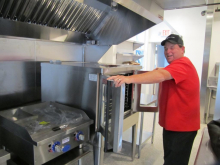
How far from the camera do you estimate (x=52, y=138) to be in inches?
42.7

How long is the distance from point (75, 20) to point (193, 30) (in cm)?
350

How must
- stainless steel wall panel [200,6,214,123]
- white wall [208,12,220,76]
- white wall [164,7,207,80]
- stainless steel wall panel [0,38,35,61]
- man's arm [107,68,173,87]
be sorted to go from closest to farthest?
man's arm [107,68,173,87] → stainless steel wall panel [0,38,35,61] → stainless steel wall panel [200,6,214,123] → white wall [208,12,220,76] → white wall [164,7,207,80]

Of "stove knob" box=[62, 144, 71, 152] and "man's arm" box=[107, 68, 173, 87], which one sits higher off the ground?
Result: "man's arm" box=[107, 68, 173, 87]

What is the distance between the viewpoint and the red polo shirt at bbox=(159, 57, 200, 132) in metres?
1.58

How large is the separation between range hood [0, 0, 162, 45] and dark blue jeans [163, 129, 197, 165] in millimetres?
1171

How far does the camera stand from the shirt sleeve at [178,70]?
1.50m

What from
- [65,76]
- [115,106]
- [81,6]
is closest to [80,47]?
[81,6]

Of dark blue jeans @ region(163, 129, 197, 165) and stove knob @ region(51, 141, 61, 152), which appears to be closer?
stove knob @ region(51, 141, 61, 152)

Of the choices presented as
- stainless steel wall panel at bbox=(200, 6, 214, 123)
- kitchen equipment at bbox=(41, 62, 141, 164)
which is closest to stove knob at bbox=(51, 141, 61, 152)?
kitchen equipment at bbox=(41, 62, 141, 164)

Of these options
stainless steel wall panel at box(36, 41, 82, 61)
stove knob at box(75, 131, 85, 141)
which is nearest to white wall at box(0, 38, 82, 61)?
stainless steel wall panel at box(36, 41, 82, 61)

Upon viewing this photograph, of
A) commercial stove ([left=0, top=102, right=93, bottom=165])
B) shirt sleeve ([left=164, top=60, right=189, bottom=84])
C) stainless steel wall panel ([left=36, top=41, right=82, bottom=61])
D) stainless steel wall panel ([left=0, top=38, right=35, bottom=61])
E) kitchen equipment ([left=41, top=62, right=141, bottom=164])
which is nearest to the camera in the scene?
commercial stove ([left=0, top=102, right=93, bottom=165])

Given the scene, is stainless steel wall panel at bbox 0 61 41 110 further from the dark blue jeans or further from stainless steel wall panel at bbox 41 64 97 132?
the dark blue jeans

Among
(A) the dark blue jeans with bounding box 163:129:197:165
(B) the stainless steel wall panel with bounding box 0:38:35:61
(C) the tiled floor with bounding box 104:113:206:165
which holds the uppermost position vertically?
(B) the stainless steel wall panel with bounding box 0:38:35:61

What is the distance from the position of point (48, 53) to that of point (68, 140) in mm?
1152
